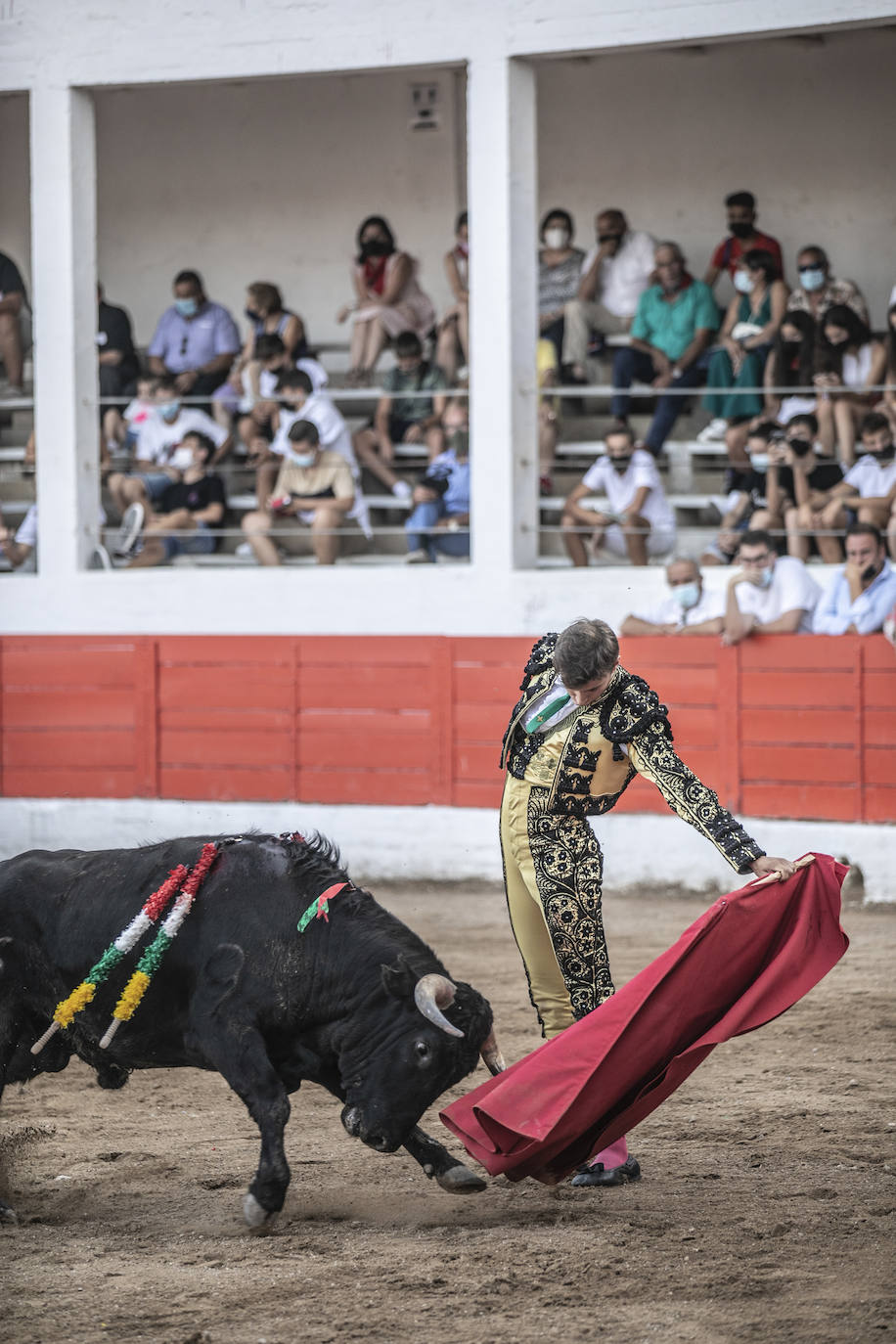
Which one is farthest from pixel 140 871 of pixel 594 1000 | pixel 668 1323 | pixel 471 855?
pixel 471 855

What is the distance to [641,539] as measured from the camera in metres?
8.22

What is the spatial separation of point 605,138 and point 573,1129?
8.39 m

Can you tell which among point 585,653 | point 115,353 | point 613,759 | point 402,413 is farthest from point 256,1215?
point 115,353

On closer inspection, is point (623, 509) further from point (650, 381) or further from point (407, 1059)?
point (407, 1059)

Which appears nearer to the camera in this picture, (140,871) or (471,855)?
(140,871)

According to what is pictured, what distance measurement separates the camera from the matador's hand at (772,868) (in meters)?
3.66

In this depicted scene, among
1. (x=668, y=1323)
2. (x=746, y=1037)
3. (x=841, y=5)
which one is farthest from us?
(x=841, y=5)

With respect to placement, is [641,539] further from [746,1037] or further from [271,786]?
[746,1037]

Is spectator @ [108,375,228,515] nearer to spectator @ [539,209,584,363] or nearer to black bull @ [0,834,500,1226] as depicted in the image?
spectator @ [539,209,584,363]

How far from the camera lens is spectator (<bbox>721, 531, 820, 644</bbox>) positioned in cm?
748

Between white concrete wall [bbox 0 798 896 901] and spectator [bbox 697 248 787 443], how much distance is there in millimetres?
2399

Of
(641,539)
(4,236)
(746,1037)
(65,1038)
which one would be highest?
(4,236)

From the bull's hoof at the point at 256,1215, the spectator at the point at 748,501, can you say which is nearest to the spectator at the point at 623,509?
the spectator at the point at 748,501

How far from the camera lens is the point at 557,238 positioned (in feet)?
31.8
